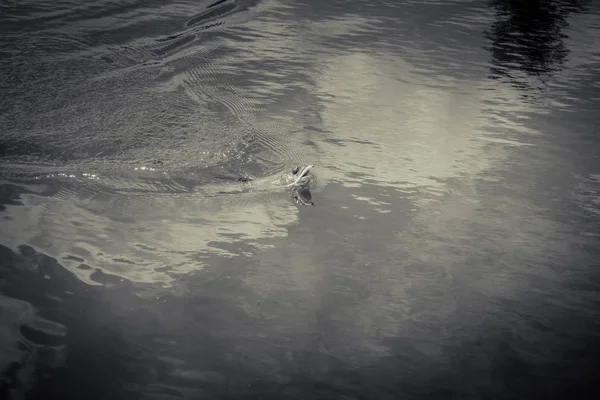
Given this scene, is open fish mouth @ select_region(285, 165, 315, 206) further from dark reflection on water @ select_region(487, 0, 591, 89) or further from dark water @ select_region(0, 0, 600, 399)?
dark reflection on water @ select_region(487, 0, 591, 89)

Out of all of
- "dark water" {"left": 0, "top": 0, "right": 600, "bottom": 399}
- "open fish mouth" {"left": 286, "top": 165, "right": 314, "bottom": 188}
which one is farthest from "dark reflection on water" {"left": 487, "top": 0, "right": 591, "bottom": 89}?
"open fish mouth" {"left": 286, "top": 165, "right": 314, "bottom": 188}

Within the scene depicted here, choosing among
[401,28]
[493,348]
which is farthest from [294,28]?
[493,348]

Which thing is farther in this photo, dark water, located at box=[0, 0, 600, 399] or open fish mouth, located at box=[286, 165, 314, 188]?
open fish mouth, located at box=[286, 165, 314, 188]

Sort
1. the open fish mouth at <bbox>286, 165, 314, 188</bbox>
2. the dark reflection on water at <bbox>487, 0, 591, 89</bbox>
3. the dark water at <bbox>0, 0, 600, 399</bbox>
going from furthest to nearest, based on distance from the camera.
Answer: the dark reflection on water at <bbox>487, 0, 591, 89</bbox> < the open fish mouth at <bbox>286, 165, 314, 188</bbox> < the dark water at <bbox>0, 0, 600, 399</bbox>

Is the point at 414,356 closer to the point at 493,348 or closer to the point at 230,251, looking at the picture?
the point at 493,348

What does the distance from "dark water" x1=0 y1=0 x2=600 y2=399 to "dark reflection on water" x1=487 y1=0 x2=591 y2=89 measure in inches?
3.4

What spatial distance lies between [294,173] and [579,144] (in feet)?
6.50

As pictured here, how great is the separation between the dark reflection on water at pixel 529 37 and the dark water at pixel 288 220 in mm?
87

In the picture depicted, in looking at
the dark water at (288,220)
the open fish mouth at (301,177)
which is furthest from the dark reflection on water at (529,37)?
the open fish mouth at (301,177)

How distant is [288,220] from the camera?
3357 millimetres

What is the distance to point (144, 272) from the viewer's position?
2.90 meters

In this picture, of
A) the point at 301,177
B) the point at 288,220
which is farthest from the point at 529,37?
the point at 288,220

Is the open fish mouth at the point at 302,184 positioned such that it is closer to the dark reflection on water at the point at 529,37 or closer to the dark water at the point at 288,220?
the dark water at the point at 288,220

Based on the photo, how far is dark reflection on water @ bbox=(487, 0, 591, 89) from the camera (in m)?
5.67
